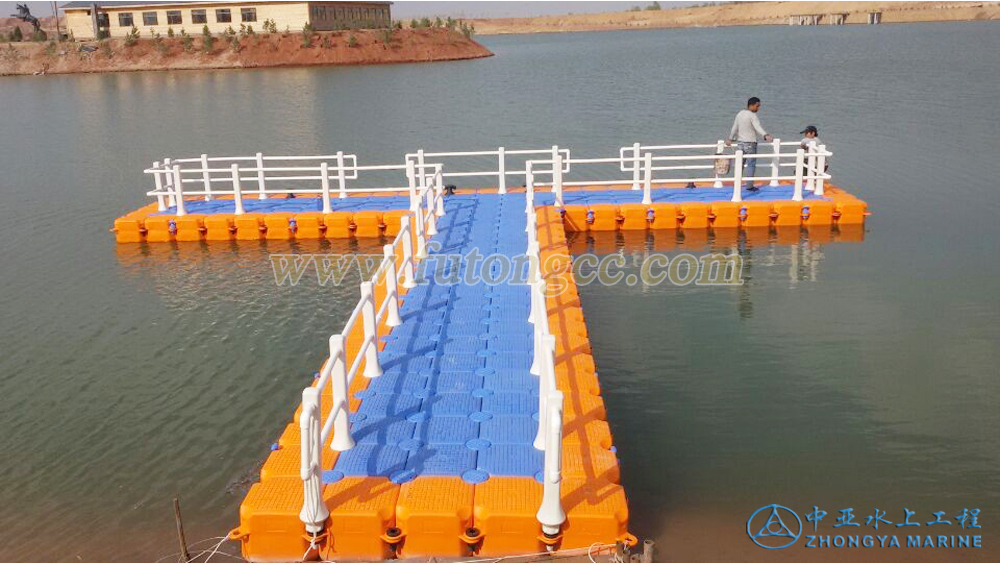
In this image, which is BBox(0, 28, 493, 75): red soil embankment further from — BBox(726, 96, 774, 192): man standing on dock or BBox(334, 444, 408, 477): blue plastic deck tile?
BBox(334, 444, 408, 477): blue plastic deck tile

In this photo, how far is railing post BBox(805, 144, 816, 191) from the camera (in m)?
20.0

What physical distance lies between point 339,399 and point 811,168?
616 inches

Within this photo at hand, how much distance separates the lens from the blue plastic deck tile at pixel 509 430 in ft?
27.7

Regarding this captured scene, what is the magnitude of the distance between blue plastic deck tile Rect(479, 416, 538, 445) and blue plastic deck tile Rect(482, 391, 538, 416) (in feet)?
0.40

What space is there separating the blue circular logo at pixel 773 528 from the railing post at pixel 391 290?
17.8 feet

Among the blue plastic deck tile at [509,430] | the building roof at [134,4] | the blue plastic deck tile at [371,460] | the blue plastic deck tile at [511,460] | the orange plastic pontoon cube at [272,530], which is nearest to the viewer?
the orange plastic pontoon cube at [272,530]

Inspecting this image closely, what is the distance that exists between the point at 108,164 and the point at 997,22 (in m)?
149

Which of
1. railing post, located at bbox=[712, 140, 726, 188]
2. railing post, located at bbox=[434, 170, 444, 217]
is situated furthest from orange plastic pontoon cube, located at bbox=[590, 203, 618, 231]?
railing post, located at bbox=[434, 170, 444, 217]

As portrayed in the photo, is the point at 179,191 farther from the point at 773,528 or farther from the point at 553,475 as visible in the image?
the point at 773,528

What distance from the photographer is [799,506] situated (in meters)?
9.13

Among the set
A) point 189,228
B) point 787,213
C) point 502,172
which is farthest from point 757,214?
point 189,228

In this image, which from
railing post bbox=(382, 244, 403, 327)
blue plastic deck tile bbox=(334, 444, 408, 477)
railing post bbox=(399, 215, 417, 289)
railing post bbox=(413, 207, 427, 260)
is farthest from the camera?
railing post bbox=(413, 207, 427, 260)

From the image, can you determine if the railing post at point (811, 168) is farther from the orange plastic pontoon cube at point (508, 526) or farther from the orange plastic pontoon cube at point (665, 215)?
the orange plastic pontoon cube at point (508, 526)

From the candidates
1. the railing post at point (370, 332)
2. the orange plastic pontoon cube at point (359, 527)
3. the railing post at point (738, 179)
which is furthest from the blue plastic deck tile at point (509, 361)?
the railing post at point (738, 179)
